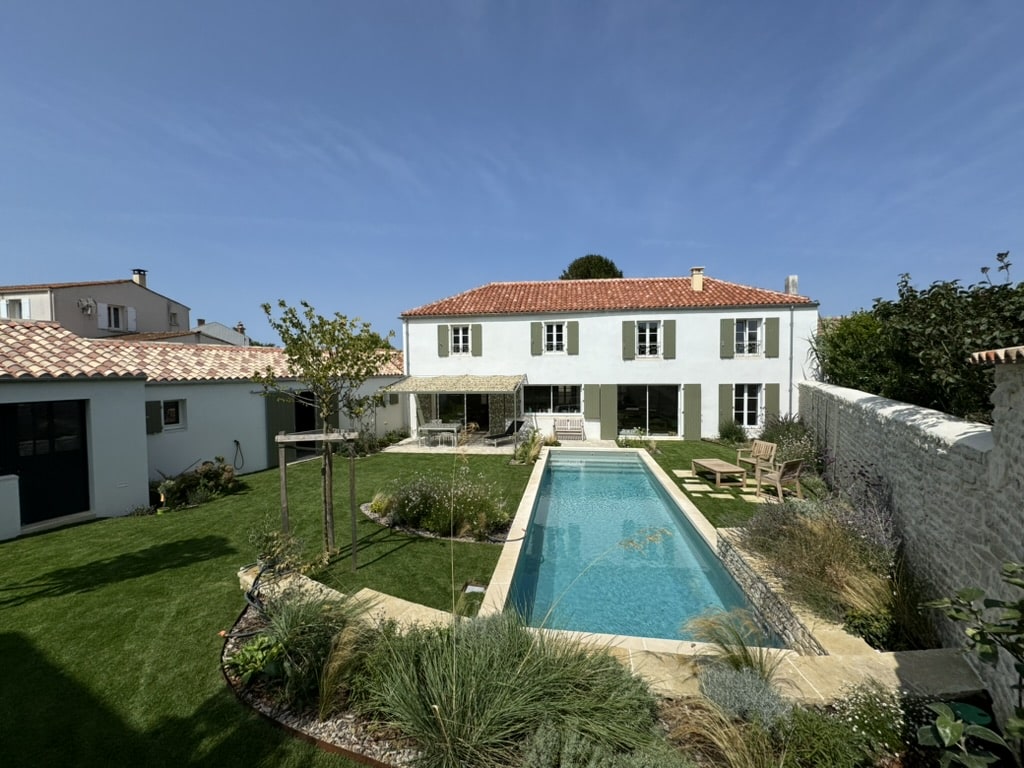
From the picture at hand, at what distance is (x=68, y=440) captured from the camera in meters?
10.5

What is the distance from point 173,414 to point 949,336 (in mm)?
19539

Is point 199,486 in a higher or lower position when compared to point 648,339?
lower

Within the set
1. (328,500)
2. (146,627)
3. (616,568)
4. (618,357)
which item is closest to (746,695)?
(616,568)

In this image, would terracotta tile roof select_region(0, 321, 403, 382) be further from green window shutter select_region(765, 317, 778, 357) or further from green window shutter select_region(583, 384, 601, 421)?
green window shutter select_region(765, 317, 778, 357)

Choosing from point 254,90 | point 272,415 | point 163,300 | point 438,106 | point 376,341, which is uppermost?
point 438,106

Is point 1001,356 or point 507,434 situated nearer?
point 1001,356

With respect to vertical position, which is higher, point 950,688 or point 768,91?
point 768,91

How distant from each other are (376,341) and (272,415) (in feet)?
39.0

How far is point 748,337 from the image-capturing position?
2138 centimetres

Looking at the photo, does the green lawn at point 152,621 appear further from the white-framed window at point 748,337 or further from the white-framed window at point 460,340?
the white-framed window at point 460,340

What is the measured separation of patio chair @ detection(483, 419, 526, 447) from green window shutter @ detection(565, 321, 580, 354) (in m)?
4.35

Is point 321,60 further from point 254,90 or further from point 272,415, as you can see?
point 272,415

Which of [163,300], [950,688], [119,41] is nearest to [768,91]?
[950,688]

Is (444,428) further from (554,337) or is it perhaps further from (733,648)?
(733,648)
